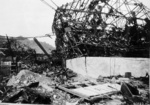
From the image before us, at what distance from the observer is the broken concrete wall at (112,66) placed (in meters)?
11.2

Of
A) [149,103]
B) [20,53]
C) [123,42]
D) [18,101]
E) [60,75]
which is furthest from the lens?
[20,53]

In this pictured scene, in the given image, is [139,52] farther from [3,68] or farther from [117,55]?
[3,68]

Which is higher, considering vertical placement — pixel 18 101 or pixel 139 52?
pixel 139 52

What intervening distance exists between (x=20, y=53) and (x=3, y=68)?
4847 mm

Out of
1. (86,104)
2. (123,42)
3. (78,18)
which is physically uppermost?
(78,18)

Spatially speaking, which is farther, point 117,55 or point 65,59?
point 65,59

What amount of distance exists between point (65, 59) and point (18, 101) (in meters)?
7.82

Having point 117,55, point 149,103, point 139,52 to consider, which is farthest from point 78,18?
point 149,103

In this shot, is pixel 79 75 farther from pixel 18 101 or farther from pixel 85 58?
pixel 18 101

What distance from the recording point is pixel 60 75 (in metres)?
11.9

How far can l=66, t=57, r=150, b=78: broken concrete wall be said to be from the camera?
36.7 ft

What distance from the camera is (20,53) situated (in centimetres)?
1852

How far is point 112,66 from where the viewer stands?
1146 centimetres

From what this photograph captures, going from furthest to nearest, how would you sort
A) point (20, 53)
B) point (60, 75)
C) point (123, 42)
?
point (20, 53) → point (123, 42) → point (60, 75)
